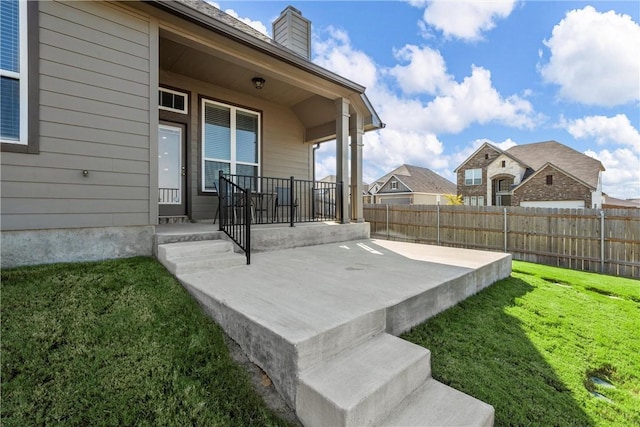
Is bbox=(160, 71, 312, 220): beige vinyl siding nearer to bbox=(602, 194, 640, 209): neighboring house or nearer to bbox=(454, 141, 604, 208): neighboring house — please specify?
bbox=(454, 141, 604, 208): neighboring house

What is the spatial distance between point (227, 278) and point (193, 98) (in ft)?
14.4

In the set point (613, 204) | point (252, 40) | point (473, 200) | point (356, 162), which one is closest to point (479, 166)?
point (473, 200)

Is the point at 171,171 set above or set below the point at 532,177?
below

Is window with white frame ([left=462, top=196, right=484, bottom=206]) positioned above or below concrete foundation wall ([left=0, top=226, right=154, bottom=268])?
above

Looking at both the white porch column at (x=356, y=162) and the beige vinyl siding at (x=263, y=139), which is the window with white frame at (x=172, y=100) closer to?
the beige vinyl siding at (x=263, y=139)

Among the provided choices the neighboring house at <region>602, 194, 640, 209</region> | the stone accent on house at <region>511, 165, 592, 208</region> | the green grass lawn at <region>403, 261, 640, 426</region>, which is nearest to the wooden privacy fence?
the green grass lawn at <region>403, 261, 640, 426</region>

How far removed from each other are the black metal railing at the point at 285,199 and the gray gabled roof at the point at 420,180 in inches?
890

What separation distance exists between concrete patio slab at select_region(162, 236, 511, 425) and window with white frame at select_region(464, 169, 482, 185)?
22954 mm

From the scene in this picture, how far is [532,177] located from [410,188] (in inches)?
394

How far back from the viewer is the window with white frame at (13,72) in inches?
112

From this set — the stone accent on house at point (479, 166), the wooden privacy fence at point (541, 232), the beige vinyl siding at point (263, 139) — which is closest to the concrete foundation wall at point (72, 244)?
the beige vinyl siding at point (263, 139)

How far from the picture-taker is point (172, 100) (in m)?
5.50

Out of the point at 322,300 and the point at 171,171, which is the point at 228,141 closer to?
the point at 171,171

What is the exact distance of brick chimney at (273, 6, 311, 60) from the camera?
7133 mm
